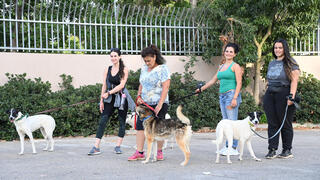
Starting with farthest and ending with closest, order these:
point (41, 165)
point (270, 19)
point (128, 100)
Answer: point (270, 19)
point (128, 100)
point (41, 165)

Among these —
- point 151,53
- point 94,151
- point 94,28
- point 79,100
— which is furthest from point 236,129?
point 94,28

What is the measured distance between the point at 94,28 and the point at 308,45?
24.0 feet

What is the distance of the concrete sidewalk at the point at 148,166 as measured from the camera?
580cm

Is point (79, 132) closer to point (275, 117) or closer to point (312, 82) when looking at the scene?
point (275, 117)

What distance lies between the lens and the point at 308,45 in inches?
573

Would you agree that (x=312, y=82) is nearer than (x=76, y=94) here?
No

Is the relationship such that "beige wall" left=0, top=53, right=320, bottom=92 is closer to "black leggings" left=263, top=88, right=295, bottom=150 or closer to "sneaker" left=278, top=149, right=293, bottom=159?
"black leggings" left=263, top=88, right=295, bottom=150

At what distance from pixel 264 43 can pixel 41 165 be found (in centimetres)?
870

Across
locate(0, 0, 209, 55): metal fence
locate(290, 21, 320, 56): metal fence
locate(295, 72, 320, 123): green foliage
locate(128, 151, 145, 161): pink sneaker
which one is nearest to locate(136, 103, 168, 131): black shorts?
locate(128, 151, 145, 161): pink sneaker

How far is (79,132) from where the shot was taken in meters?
10.7

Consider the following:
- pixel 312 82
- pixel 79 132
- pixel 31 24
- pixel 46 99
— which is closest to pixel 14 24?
pixel 31 24

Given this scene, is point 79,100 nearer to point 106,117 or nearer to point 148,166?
point 106,117

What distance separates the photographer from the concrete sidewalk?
19.0ft

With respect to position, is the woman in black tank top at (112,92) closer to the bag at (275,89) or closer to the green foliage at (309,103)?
the bag at (275,89)
